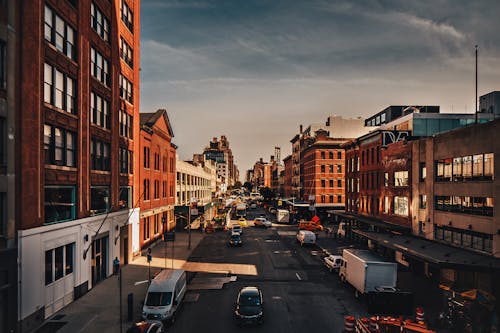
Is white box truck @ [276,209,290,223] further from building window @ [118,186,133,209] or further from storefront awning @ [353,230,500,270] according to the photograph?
building window @ [118,186,133,209]

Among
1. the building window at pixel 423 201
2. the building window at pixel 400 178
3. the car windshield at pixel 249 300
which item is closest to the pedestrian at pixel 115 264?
the car windshield at pixel 249 300

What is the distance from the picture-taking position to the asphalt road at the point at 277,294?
2197cm

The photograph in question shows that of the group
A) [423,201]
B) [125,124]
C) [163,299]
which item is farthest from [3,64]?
[423,201]

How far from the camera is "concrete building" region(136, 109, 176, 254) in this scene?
4569 cm

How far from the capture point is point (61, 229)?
2445cm

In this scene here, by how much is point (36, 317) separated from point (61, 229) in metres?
5.48

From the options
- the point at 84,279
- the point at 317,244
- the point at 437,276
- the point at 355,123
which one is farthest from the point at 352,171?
the point at 84,279

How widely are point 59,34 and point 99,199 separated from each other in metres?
13.3

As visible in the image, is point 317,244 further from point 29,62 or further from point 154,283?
point 29,62

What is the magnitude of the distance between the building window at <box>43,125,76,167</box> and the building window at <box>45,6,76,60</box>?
5.40m

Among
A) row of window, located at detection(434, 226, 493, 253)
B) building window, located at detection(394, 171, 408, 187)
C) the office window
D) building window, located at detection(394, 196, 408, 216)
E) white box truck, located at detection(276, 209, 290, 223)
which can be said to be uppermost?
the office window

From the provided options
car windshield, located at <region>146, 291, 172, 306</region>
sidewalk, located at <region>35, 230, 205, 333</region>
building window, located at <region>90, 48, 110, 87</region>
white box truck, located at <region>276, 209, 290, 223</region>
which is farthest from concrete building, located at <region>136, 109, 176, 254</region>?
white box truck, located at <region>276, 209, 290, 223</region>

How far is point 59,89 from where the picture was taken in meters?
25.0

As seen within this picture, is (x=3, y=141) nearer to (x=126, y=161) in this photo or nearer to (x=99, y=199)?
(x=99, y=199)
